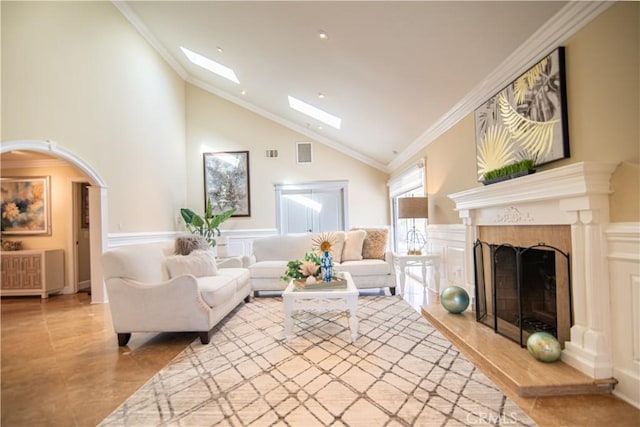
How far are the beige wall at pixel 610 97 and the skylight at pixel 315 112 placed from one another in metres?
4.07

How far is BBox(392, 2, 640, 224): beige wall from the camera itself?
1673 millimetres

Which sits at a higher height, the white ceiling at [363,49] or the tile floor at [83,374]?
the white ceiling at [363,49]

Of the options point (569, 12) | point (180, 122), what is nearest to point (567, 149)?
point (569, 12)

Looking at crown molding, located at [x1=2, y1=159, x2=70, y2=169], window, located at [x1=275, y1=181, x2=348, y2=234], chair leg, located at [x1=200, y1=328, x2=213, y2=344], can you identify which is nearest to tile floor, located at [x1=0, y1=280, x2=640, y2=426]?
chair leg, located at [x1=200, y1=328, x2=213, y2=344]

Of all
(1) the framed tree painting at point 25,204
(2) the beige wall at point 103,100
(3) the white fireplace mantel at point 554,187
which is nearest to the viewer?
(3) the white fireplace mantel at point 554,187

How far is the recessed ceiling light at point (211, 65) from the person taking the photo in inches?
231

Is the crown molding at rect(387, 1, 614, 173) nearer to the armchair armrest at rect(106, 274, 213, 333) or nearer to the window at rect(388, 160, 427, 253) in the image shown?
the window at rect(388, 160, 427, 253)

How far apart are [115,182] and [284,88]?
320 centimetres

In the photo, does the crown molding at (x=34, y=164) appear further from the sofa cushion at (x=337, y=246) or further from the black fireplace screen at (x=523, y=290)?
Answer: the black fireplace screen at (x=523, y=290)

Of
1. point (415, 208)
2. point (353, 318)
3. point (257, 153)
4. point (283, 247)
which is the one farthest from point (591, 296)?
point (257, 153)

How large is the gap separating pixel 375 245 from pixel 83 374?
3.69m

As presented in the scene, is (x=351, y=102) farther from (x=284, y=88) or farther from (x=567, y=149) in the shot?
(x=567, y=149)

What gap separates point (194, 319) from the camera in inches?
110

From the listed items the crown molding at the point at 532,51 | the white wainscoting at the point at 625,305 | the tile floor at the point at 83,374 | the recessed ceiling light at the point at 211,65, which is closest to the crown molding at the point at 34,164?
the tile floor at the point at 83,374
